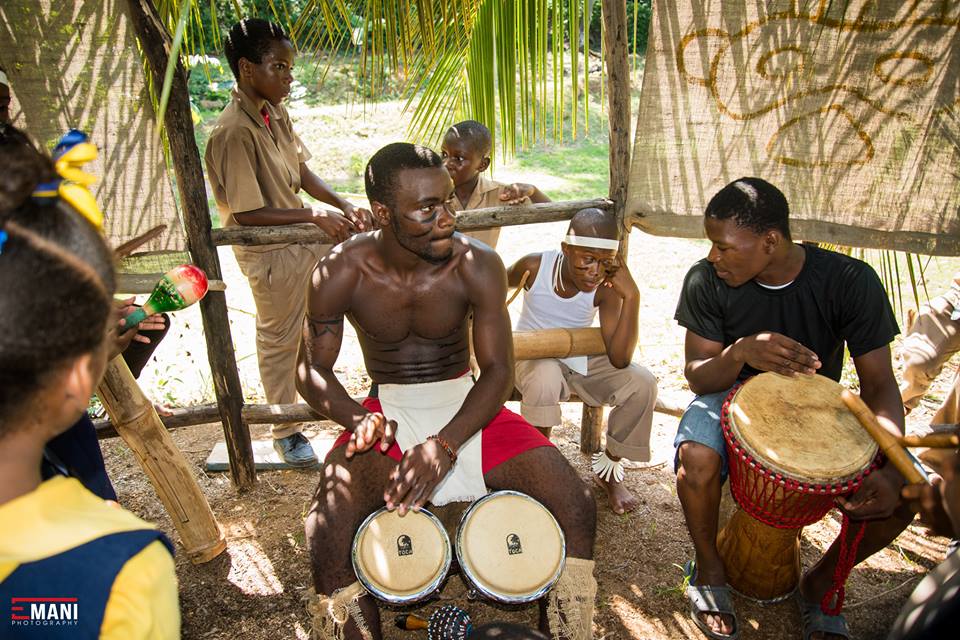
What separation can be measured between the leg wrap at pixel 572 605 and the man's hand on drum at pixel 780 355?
1086 millimetres

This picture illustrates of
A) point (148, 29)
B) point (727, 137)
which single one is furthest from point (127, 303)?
point (727, 137)

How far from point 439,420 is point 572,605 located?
0.87 metres

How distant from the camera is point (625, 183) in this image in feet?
12.2

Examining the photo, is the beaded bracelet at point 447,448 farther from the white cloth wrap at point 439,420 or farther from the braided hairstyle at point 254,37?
the braided hairstyle at point 254,37

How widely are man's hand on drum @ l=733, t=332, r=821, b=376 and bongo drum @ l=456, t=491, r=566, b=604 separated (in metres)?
1.08

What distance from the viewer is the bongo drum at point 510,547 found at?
2230mm

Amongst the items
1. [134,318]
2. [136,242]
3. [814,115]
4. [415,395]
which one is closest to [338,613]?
[415,395]

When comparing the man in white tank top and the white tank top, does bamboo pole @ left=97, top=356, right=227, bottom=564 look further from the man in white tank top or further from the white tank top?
the white tank top

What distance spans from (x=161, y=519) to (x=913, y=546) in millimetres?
3693

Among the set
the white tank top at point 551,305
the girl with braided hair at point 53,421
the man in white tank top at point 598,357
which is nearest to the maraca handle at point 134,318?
the girl with braided hair at point 53,421

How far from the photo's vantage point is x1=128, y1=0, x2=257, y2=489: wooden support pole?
308cm

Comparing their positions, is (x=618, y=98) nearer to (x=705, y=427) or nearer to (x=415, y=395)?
(x=705, y=427)

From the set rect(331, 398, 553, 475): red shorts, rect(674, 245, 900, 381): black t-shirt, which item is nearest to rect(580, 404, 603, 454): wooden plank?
rect(674, 245, 900, 381): black t-shirt

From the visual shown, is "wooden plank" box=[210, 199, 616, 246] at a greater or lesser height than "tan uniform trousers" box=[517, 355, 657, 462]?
greater
